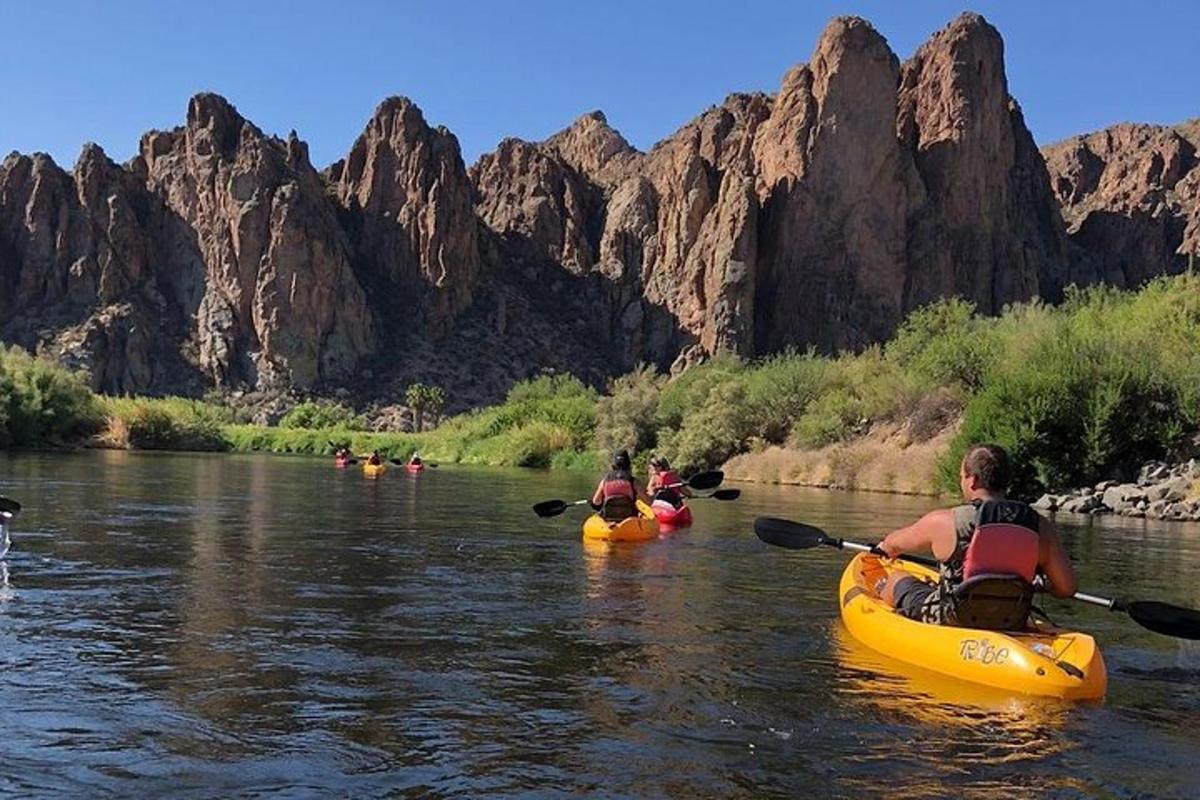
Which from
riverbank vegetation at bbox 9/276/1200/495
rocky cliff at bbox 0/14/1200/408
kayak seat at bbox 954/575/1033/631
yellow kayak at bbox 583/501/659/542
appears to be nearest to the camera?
kayak seat at bbox 954/575/1033/631

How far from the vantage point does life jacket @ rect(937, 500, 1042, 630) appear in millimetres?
8938

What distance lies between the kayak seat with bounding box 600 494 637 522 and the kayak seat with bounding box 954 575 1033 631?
10.2 m

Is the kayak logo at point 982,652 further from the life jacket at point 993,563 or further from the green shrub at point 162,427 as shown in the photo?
the green shrub at point 162,427

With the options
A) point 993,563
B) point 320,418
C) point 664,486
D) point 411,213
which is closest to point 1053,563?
point 993,563

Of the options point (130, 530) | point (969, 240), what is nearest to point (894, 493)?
point (130, 530)

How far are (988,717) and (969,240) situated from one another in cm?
12807

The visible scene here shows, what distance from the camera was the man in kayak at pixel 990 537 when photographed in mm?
8953

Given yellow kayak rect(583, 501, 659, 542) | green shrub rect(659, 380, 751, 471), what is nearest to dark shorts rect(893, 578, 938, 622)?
yellow kayak rect(583, 501, 659, 542)

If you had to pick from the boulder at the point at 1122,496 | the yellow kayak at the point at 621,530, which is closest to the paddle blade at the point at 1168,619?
the yellow kayak at the point at 621,530

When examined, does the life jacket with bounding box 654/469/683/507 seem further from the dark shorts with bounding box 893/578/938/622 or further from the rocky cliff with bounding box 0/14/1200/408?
the rocky cliff with bounding box 0/14/1200/408

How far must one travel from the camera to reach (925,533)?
9594 millimetres

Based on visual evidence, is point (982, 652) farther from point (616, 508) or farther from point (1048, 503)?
point (1048, 503)

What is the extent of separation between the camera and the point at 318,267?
141m

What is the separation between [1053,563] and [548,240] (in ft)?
491
